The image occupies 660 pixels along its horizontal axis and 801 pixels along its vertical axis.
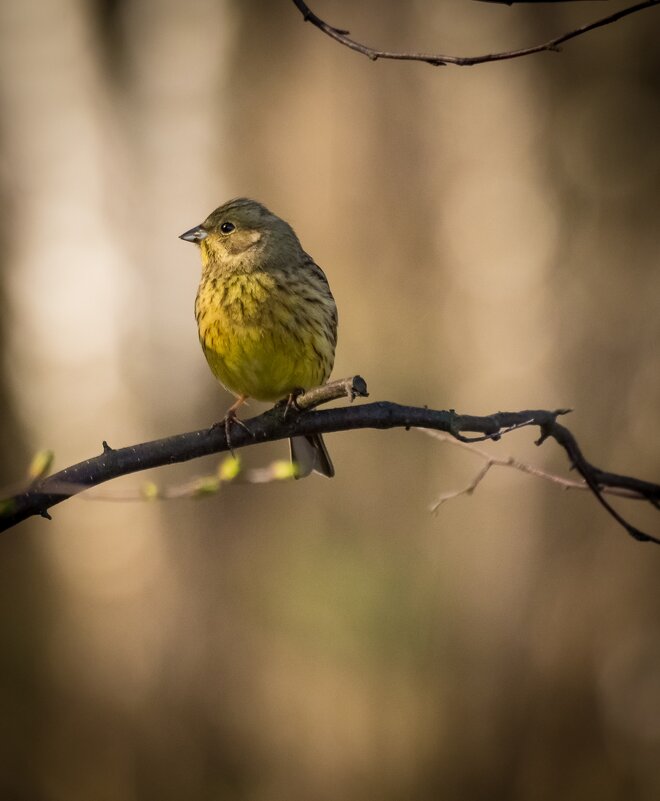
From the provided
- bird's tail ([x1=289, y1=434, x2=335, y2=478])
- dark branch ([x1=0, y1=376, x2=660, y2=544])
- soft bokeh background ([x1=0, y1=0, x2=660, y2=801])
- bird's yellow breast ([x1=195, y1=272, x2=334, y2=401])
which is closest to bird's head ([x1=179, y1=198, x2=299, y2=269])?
bird's yellow breast ([x1=195, y1=272, x2=334, y2=401])

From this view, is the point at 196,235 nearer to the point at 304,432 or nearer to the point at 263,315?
the point at 263,315

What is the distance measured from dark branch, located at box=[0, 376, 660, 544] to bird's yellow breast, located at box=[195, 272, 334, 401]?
72 cm

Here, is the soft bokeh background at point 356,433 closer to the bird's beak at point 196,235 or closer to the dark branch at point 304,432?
the bird's beak at point 196,235

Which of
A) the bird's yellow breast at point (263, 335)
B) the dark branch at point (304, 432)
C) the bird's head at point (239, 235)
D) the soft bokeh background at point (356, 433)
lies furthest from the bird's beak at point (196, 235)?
the soft bokeh background at point (356, 433)

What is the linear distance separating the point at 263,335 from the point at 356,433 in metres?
4.60

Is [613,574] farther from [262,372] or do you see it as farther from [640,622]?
[262,372]

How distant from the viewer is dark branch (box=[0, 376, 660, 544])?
7.77 ft

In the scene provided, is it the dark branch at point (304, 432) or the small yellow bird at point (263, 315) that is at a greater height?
the small yellow bird at point (263, 315)

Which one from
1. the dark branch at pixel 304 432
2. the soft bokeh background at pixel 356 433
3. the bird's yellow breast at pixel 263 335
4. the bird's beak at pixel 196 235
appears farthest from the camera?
the soft bokeh background at pixel 356 433

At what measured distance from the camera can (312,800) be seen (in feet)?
26.8

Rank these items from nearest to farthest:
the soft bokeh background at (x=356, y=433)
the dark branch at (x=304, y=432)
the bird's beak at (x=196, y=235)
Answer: the dark branch at (x=304, y=432)
the bird's beak at (x=196, y=235)
the soft bokeh background at (x=356, y=433)

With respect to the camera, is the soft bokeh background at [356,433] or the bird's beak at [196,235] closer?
the bird's beak at [196,235]

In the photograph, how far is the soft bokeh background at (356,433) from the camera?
296 inches

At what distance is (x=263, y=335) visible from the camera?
12.7ft
